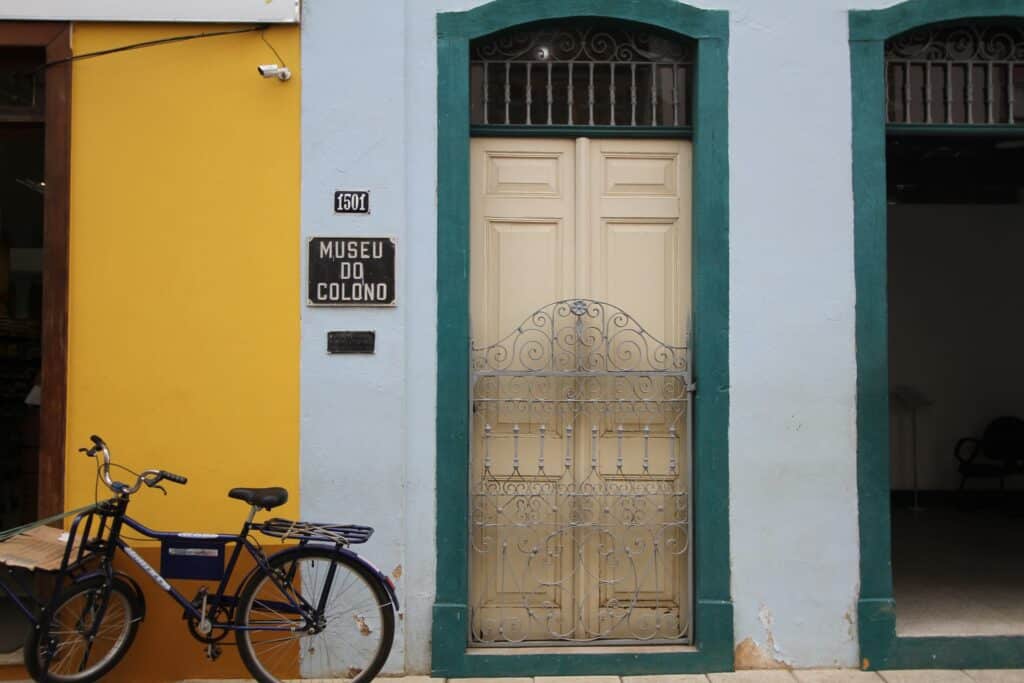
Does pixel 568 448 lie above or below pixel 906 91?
below

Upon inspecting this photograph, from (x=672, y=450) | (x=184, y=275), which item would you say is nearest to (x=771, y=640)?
(x=672, y=450)

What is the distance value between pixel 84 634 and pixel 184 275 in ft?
6.09

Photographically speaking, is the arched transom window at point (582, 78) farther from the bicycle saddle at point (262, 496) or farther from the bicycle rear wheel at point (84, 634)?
the bicycle rear wheel at point (84, 634)

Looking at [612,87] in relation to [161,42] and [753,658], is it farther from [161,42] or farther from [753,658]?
[753,658]

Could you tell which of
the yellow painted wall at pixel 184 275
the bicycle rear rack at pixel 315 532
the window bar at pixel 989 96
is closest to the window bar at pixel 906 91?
the window bar at pixel 989 96

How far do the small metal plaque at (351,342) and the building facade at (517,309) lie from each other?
0.03 metres

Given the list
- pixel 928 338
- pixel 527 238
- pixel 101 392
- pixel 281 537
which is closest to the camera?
pixel 281 537

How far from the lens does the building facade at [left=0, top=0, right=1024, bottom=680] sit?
5.05m

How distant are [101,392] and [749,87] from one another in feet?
12.6

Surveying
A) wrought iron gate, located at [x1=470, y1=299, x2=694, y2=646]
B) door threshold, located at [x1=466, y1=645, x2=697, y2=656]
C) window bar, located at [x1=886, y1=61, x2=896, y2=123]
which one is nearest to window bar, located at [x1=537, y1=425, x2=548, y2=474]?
wrought iron gate, located at [x1=470, y1=299, x2=694, y2=646]

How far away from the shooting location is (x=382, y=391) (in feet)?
16.6

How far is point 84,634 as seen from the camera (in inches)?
180

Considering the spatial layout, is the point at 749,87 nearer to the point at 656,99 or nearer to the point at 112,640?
the point at 656,99

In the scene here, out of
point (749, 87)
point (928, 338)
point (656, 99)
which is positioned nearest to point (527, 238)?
point (656, 99)
